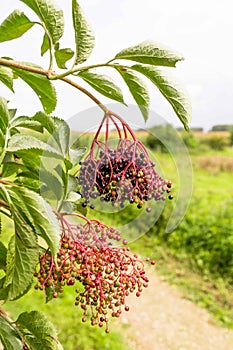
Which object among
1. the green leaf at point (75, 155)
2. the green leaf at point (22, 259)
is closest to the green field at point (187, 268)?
the green leaf at point (75, 155)

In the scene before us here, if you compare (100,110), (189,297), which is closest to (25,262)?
(100,110)

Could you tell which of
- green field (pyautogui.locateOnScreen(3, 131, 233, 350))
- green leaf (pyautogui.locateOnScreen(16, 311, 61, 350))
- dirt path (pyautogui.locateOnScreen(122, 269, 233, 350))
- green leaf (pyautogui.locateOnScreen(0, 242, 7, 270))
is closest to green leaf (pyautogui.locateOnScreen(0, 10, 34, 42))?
green leaf (pyautogui.locateOnScreen(0, 242, 7, 270))

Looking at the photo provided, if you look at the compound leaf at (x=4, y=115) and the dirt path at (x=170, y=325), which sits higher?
the compound leaf at (x=4, y=115)

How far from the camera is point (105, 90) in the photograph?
111 cm

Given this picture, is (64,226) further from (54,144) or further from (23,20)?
(23,20)

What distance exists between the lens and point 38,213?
35.3 inches

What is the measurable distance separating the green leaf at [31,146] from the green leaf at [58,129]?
11cm

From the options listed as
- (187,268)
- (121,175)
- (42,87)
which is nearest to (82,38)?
(42,87)

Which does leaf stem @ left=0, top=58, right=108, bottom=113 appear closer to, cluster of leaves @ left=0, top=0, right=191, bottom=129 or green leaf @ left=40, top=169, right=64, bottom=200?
cluster of leaves @ left=0, top=0, right=191, bottom=129

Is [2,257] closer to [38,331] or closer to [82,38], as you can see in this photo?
[38,331]

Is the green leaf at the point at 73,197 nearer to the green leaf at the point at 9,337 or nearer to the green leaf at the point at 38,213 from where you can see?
the green leaf at the point at 38,213

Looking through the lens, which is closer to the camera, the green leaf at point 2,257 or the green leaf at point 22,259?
the green leaf at point 22,259

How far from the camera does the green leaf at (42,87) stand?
3.91 feet

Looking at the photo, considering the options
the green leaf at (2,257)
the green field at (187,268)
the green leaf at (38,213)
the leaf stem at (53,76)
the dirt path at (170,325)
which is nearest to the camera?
the green leaf at (38,213)
